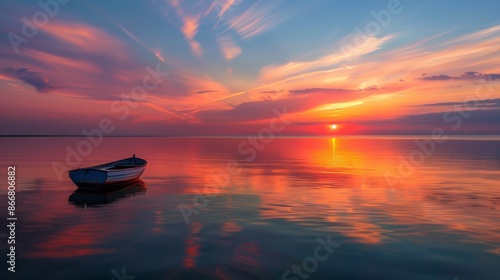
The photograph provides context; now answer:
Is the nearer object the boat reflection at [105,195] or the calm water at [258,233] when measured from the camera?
the calm water at [258,233]

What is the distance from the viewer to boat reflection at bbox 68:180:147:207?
26962 mm

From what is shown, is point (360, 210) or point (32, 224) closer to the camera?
point (32, 224)

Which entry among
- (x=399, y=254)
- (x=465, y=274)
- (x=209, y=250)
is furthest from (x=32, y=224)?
(x=465, y=274)

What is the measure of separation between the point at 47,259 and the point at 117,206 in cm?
1175

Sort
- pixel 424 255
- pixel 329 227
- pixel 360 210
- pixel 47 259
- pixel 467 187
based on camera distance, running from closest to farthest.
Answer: pixel 47 259
pixel 424 255
pixel 329 227
pixel 360 210
pixel 467 187

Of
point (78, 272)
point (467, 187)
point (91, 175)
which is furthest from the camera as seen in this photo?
point (467, 187)

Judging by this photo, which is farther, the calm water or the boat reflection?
the boat reflection

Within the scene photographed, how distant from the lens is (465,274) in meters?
13.0

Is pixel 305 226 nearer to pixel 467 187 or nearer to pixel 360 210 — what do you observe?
pixel 360 210

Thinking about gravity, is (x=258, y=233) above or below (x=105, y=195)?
above

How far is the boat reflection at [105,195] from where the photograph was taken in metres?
27.0

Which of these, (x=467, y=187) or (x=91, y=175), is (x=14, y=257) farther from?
(x=467, y=187)

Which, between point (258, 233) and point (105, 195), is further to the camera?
point (105, 195)

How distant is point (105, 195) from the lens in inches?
1208
